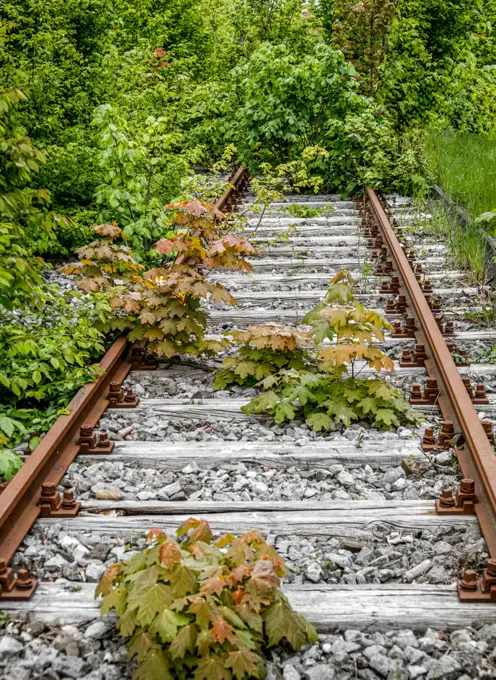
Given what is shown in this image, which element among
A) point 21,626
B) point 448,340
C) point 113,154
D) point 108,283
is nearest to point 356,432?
point 448,340

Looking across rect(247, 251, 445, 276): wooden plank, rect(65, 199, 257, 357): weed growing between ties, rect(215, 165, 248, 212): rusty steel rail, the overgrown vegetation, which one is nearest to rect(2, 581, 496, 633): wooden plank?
rect(65, 199, 257, 357): weed growing between ties

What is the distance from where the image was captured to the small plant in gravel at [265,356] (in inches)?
174

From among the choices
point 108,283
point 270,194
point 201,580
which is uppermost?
point 201,580

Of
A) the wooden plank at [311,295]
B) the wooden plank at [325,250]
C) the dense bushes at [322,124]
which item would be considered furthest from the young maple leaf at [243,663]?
the dense bushes at [322,124]

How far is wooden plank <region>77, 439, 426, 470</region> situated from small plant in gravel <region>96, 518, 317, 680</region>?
1.11 m

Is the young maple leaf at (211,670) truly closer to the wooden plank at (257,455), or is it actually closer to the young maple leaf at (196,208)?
the wooden plank at (257,455)

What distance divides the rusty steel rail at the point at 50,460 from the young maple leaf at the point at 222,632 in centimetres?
89

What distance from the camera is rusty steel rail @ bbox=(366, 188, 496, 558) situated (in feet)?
10.0

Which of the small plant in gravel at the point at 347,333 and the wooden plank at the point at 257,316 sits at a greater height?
the small plant in gravel at the point at 347,333

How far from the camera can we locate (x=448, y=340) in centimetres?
509

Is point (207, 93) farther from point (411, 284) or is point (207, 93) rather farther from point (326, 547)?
point (326, 547)

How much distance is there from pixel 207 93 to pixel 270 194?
3.75 m

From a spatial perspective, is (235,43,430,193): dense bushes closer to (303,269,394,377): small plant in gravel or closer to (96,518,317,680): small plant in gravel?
(303,269,394,377): small plant in gravel

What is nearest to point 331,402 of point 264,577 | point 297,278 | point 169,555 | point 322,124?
point 264,577
